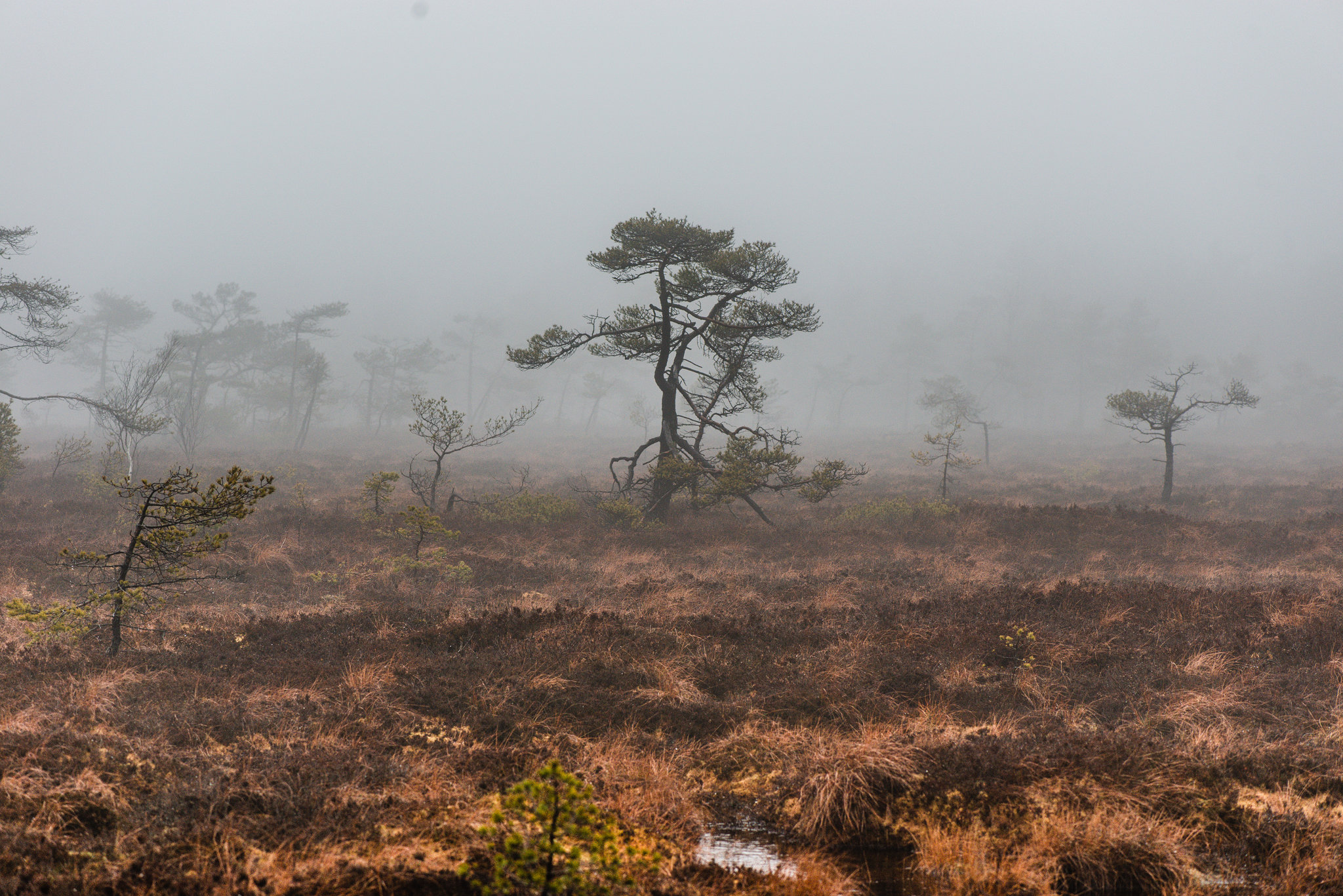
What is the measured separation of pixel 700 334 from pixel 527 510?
642 cm

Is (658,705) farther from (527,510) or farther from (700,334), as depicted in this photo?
(700,334)

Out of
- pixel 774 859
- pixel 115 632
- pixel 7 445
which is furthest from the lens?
pixel 7 445

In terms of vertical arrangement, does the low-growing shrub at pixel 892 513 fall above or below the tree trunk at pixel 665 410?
below

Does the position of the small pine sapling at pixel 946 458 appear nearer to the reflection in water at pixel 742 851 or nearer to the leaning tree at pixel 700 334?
the leaning tree at pixel 700 334

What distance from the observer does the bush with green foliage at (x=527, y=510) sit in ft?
49.1

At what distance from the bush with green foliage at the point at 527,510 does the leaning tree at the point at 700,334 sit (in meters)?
1.76

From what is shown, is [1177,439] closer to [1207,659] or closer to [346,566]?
[1207,659]

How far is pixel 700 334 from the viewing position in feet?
50.3

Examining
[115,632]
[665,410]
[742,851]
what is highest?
[665,410]

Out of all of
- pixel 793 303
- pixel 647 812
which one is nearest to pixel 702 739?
pixel 647 812

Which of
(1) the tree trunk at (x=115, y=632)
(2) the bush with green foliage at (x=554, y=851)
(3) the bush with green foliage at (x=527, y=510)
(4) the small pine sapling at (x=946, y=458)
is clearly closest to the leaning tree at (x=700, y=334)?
(3) the bush with green foliage at (x=527, y=510)

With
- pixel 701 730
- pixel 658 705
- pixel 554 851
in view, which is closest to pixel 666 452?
pixel 658 705

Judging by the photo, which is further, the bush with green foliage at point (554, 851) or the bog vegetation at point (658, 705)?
the bog vegetation at point (658, 705)

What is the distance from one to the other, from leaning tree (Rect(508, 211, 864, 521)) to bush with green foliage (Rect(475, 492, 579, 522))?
1760 mm
